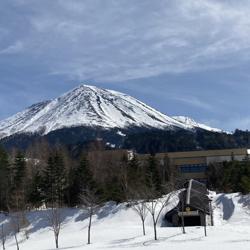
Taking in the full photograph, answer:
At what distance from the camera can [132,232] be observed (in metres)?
47.0

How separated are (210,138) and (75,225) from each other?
9706cm

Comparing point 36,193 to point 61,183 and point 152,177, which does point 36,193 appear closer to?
point 61,183

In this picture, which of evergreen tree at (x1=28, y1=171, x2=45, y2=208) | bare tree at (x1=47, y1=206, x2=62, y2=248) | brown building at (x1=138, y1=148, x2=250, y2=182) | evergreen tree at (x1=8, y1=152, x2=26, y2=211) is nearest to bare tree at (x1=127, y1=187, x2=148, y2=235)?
bare tree at (x1=47, y1=206, x2=62, y2=248)

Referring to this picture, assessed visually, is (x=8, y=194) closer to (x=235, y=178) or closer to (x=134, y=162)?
(x=134, y=162)

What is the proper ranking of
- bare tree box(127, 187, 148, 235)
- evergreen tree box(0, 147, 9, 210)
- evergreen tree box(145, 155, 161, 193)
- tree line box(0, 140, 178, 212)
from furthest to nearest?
evergreen tree box(0, 147, 9, 210)
tree line box(0, 140, 178, 212)
evergreen tree box(145, 155, 161, 193)
bare tree box(127, 187, 148, 235)

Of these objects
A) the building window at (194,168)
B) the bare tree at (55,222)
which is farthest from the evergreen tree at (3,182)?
the building window at (194,168)

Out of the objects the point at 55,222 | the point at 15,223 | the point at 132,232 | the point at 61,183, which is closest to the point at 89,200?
the point at 61,183

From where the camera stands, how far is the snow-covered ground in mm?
36250

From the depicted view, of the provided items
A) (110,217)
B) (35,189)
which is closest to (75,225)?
(110,217)

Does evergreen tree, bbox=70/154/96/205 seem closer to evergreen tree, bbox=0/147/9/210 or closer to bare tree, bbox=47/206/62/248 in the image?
bare tree, bbox=47/206/62/248

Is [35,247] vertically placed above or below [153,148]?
below

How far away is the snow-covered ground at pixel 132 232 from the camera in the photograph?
1427 inches

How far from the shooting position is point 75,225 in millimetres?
56812

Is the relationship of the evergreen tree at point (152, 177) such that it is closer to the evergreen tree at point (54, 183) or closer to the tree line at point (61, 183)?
the tree line at point (61, 183)
